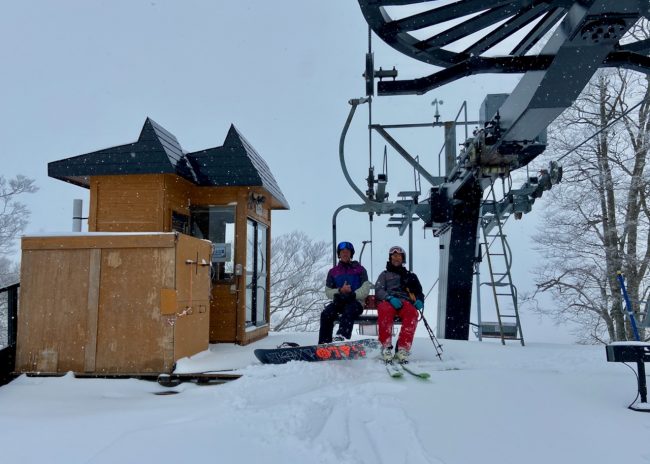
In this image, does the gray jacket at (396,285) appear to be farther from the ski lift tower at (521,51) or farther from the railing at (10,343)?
the railing at (10,343)

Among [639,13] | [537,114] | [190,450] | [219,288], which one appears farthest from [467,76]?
[219,288]

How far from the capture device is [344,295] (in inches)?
221

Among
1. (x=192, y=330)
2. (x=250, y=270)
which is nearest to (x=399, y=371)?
(x=192, y=330)

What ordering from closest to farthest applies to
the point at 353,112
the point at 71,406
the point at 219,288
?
the point at 71,406 < the point at 353,112 < the point at 219,288

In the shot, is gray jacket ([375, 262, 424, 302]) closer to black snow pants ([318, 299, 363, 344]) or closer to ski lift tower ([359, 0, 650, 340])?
black snow pants ([318, 299, 363, 344])

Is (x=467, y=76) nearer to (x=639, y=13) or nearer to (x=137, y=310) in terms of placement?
(x=639, y=13)

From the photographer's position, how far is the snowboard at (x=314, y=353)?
188 inches

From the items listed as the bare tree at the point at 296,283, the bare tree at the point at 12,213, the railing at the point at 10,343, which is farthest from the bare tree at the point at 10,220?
the railing at the point at 10,343

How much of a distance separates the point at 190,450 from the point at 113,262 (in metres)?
2.67

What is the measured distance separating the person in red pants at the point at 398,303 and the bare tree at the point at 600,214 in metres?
13.9

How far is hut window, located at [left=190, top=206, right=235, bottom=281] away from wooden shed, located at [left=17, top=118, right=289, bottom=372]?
0.05 feet

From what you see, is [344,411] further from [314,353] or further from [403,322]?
[403,322]

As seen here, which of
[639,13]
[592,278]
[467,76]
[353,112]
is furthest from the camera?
[592,278]

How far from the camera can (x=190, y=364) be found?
4.80 m
